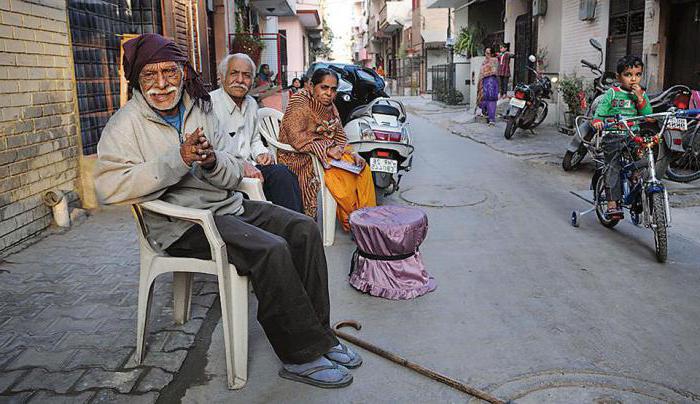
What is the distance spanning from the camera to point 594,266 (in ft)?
15.1

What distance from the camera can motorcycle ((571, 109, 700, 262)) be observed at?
4578 mm

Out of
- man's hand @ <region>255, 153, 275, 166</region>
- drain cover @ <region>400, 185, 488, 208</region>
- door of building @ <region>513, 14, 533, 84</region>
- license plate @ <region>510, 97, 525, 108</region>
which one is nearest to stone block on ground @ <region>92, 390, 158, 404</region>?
man's hand @ <region>255, 153, 275, 166</region>

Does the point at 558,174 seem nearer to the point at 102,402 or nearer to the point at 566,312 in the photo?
the point at 566,312

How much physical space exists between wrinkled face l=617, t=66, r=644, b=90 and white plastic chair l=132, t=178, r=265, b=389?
410cm

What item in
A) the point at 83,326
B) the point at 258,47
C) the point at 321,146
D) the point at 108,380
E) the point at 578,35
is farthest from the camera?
the point at 258,47

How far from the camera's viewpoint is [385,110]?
683 cm

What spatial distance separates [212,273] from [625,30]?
402 inches

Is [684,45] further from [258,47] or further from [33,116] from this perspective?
[258,47]

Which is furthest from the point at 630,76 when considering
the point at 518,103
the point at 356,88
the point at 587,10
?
the point at 587,10

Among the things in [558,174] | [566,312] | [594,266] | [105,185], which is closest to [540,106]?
[558,174]

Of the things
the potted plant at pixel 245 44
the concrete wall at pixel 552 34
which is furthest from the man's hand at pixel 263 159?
the concrete wall at pixel 552 34

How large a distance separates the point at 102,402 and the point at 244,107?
2.59 m

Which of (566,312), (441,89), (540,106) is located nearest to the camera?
(566,312)

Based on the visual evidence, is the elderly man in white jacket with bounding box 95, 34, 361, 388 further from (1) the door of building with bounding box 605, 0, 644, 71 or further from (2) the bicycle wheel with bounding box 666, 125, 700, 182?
(1) the door of building with bounding box 605, 0, 644, 71
